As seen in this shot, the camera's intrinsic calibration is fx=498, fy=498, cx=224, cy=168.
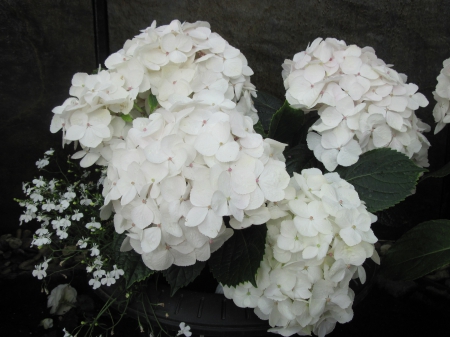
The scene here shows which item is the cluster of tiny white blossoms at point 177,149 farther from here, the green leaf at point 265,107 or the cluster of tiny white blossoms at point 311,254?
the green leaf at point 265,107

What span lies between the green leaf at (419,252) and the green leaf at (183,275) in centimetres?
46

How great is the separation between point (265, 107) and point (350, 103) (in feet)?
0.95

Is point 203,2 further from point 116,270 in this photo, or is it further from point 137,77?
point 116,270

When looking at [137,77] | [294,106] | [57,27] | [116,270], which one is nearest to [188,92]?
[137,77]

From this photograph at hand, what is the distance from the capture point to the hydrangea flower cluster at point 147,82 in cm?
92

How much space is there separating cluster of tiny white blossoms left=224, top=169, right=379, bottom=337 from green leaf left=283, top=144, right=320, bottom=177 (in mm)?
157

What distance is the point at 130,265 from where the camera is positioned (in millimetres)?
924

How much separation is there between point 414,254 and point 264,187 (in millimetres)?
491

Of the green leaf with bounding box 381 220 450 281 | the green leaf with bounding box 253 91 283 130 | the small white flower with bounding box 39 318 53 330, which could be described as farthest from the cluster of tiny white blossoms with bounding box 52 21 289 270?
the small white flower with bounding box 39 318 53 330

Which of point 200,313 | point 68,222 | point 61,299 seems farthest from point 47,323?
point 200,313

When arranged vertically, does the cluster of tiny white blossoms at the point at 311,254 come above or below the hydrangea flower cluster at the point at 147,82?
below

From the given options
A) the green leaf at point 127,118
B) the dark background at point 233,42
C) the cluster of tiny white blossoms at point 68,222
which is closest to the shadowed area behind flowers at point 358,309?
the dark background at point 233,42

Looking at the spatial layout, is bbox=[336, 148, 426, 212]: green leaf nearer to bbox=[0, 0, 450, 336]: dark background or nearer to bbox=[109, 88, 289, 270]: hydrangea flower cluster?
bbox=[109, 88, 289, 270]: hydrangea flower cluster

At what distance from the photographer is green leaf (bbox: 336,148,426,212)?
0.95m
